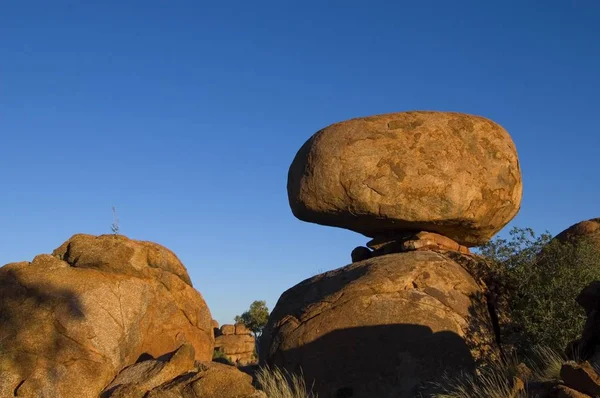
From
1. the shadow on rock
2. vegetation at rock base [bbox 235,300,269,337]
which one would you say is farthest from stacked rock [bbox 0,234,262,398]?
vegetation at rock base [bbox 235,300,269,337]

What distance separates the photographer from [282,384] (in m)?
11.1

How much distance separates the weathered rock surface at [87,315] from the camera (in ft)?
39.4

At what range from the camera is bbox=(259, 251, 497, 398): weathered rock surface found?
11031mm

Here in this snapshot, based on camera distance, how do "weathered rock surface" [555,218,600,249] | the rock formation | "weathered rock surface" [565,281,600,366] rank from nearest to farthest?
"weathered rock surface" [565,281,600,366] → "weathered rock surface" [555,218,600,249] → the rock formation

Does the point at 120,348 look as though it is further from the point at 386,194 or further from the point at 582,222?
the point at 582,222

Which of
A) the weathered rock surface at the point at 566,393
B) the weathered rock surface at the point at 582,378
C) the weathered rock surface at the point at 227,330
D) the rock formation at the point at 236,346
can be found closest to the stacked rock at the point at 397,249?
the weathered rock surface at the point at 566,393

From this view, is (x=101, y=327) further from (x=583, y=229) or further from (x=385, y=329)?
(x=583, y=229)

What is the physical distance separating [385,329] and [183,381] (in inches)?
125

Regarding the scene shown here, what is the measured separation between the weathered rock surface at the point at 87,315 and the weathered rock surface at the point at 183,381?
0.98 meters

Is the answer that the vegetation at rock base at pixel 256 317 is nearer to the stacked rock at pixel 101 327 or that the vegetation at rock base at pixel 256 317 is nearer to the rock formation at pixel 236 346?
the rock formation at pixel 236 346

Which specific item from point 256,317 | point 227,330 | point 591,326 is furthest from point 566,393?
point 256,317

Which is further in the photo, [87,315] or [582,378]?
[87,315]

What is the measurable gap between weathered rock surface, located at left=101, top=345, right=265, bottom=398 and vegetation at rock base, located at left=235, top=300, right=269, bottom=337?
31278mm

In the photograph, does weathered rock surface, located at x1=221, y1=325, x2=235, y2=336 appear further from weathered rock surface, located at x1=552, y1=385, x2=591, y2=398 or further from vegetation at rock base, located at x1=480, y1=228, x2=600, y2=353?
weathered rock surface, located at x1=552, y1=385, x2=591, y2=398
